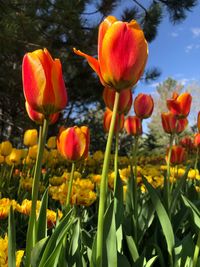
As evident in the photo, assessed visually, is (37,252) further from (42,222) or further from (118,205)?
(118,205)

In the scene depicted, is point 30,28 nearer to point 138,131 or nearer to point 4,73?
point 4,73

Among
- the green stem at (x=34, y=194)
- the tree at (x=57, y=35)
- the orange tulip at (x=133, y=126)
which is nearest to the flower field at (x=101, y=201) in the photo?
the green stem at (x=34, y=194)

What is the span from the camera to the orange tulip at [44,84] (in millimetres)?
900

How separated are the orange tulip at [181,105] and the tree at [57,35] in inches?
177

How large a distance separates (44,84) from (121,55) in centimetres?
18

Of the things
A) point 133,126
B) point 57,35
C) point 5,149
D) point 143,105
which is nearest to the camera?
point 143,105

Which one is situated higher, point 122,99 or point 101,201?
point 122,99

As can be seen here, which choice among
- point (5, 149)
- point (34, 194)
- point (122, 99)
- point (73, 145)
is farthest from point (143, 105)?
point (5, 149)

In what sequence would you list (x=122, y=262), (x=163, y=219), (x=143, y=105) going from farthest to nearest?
(x=143, y=105)
(x=163, y=219)
(x=122, y=262)

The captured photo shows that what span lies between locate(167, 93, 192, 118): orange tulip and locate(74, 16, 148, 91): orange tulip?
87 centimetres

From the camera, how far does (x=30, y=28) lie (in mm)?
6539

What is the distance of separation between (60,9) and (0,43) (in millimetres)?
1111

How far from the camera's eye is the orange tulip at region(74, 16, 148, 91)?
2.76 feet

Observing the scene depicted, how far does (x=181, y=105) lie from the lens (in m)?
1.70
